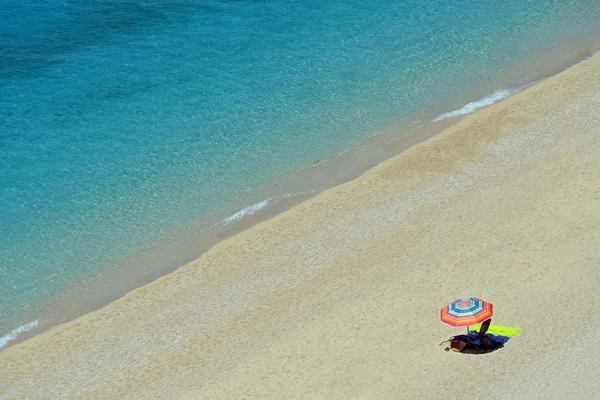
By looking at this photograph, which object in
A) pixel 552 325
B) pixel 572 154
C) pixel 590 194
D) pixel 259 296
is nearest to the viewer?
pixel 552 325

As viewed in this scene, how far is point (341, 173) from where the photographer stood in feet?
118

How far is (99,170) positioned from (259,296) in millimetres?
9966

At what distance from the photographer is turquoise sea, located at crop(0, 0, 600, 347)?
34.1 metres

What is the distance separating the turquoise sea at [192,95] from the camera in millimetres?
34094

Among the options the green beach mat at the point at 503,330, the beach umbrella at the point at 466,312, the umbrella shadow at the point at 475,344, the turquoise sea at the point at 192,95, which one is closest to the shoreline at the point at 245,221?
the turquoise sea at the point at 192,95

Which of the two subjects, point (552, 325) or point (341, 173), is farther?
point (341, 173)

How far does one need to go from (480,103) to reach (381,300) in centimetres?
1302

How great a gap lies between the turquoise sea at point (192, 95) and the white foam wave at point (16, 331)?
0.19m

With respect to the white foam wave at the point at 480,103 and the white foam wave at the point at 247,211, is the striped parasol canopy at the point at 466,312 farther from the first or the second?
the white foam wave at the point at 480,103

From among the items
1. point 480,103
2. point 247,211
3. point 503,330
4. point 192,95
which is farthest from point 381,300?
point 192,95

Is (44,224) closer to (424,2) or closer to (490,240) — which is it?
(490,240)

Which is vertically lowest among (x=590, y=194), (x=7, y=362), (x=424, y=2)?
(x=7, y=362)

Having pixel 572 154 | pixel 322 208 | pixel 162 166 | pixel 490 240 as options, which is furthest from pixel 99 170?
pixel 572 154

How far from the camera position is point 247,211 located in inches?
1355
